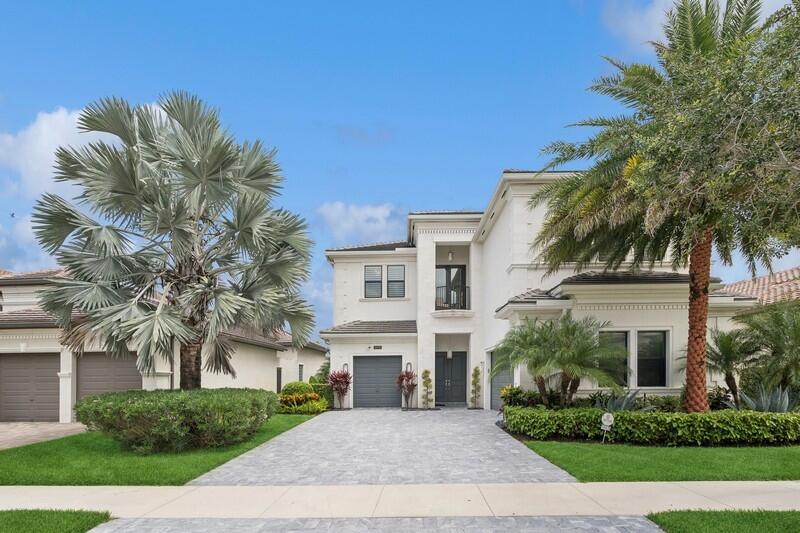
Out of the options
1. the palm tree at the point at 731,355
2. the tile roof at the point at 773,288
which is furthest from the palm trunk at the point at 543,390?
the tile roof at the point at 773,288

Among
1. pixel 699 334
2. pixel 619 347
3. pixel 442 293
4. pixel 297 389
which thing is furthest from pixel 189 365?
pixel 442 293

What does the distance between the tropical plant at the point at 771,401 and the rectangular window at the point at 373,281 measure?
1481 centimetres

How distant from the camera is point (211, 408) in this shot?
1075cm

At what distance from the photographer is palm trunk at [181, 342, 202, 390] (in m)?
12.0

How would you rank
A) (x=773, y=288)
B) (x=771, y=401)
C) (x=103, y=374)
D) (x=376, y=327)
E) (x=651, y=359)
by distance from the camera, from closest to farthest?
(x=771, y=401) → (x=651, y=359) → (x=103, y=374) → (x=773, y=288) → (x=376, y=327)

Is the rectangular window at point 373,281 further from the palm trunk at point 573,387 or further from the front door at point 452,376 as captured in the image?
the palm trunk at point 573,387

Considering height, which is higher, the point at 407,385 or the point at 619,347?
the point at 619,347

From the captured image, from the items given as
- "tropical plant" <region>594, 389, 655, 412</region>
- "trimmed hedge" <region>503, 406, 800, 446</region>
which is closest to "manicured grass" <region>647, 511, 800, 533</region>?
"trimmed hedge" <region>503, 406, 800, 446</region>

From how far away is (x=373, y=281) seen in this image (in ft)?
79.8

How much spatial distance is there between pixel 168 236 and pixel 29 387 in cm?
945

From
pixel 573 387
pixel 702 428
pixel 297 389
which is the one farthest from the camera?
pixel 297 389

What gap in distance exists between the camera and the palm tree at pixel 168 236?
1118 centimetres

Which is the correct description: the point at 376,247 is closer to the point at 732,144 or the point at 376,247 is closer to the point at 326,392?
the point at 326,392

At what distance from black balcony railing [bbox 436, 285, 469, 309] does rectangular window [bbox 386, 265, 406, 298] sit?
1614 mm
